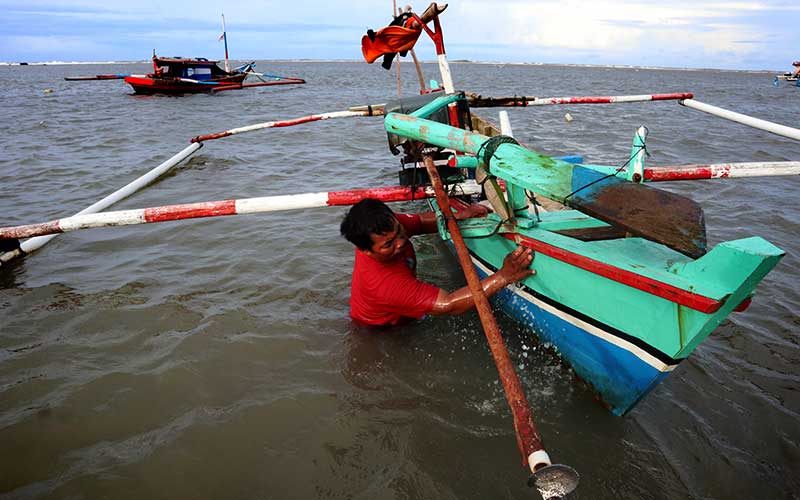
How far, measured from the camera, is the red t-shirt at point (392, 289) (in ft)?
9.72

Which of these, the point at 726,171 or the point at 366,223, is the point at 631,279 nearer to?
the point at 366,223

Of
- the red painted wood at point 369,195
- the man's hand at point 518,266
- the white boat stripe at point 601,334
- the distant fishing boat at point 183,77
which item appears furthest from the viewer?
the distant fishing boat at point 183,77

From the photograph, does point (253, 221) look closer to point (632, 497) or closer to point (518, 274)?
point (518, 274)

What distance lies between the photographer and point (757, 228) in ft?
18.7

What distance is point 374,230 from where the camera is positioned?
2.76 meters

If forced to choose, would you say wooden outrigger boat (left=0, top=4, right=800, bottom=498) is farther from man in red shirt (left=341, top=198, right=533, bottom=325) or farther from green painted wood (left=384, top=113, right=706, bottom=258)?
man in red shirt (left=341, top=198, right=533, bottom=325)

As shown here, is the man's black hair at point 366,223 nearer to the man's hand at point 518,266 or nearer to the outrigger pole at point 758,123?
the man's hand at point 518,266

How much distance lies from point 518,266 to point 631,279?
2.53 ft

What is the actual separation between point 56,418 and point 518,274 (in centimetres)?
315

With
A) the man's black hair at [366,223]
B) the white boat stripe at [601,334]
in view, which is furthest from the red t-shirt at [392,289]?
the white boat stripe at [601,334]

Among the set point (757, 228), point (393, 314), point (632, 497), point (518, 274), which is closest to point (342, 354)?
point (393, 314)

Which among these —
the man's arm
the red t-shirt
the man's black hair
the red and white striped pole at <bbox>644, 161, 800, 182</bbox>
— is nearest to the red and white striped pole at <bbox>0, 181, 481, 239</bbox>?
the red t-shirt

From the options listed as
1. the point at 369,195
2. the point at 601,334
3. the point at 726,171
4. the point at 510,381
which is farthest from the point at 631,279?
the point at 726,171

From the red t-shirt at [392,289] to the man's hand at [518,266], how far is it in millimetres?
479
